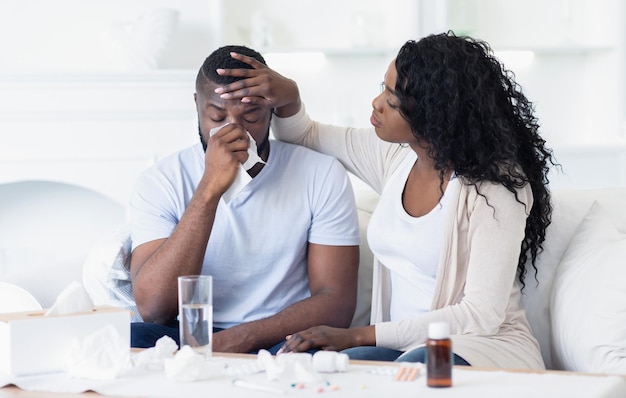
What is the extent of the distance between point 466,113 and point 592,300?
48 centimetres

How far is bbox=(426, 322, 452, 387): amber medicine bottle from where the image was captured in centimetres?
134

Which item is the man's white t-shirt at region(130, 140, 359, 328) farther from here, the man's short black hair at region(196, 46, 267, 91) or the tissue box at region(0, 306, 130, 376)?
the tissue box at region(0, 306, 130, 376)

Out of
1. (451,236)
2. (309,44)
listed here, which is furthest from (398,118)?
(309,44)

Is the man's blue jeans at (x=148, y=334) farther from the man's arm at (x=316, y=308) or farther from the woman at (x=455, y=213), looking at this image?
the woman at (x=455, y=213)

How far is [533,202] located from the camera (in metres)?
2.10

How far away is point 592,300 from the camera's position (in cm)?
201

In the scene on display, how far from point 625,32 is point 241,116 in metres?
2.85

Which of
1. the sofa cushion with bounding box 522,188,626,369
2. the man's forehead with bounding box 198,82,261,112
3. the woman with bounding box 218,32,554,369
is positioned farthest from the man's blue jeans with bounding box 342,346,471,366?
the man's forehead with bounding box 198,82,261,112

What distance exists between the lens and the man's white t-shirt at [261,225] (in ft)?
7.46

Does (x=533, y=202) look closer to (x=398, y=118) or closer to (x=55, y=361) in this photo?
(x=398, y=118)

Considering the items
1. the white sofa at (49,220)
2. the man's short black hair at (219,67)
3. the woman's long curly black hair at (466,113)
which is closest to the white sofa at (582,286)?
the woman's long curly black hair at (466,113)

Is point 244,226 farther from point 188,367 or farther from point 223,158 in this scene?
point 188,367

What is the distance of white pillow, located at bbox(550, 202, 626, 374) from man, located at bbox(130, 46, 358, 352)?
495 millimetres

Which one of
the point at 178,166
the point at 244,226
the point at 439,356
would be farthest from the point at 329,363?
the point at 178,166
